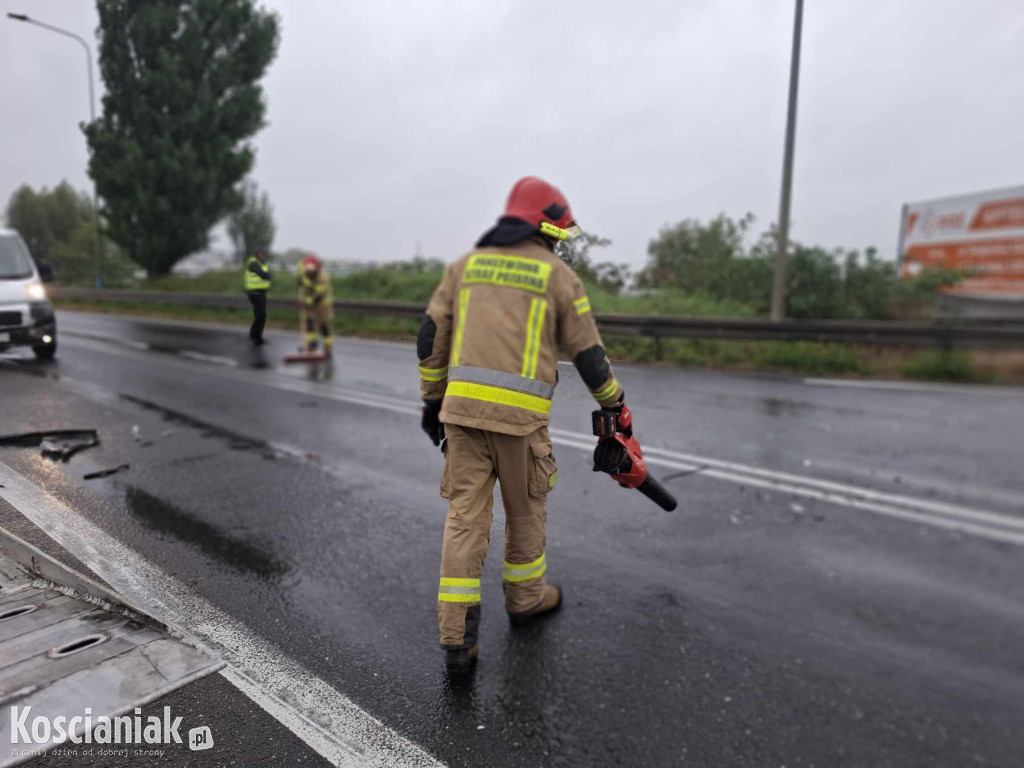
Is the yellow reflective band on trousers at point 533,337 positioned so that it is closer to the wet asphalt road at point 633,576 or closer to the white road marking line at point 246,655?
the wet asphalt road at point 633,576

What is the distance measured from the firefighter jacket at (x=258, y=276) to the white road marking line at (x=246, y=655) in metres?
1.13

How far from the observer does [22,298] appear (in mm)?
4742

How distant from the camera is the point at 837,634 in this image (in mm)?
3262

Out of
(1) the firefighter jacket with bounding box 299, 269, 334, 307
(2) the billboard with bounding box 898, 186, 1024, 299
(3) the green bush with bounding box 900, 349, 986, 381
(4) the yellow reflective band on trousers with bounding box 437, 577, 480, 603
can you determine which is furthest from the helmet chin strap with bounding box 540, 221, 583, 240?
(2) the billboard with bounding box 898, 186, 1024, 299

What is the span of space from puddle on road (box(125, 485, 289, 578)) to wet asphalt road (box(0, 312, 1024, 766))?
17mm

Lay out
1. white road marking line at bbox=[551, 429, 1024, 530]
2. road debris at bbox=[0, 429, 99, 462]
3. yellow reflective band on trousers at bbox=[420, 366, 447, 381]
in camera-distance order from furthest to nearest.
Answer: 1. white road marking line at bbox=[551, 429, 1024, 530]
2. road debris at bbox=[0, 429, 99, 462]
3. yellow reflective band on trousers at bbox=[420, 366, 447, 381]

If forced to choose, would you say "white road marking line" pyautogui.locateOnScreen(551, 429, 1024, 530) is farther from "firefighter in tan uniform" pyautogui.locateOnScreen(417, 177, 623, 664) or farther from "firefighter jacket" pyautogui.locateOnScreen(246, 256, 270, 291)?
"firefighter jacket" pyautogui.locateOnScreen(246, 256, 270, 291)

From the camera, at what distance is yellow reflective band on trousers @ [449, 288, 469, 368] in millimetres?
2223

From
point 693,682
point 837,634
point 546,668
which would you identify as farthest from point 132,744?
point 837,634

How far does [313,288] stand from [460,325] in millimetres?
3291

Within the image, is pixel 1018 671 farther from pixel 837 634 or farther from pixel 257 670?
pixel 257 670

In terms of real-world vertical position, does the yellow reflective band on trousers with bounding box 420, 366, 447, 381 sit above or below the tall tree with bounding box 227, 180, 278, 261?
below

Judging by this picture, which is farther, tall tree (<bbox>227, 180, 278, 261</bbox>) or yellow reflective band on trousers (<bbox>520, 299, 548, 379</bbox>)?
tall tree (<bbox>227, 180, 278, 261</bbox>)

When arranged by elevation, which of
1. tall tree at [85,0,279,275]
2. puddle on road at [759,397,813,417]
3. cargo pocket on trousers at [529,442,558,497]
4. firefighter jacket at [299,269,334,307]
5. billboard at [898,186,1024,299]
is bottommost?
puddle on road at [759,397,813,417]
